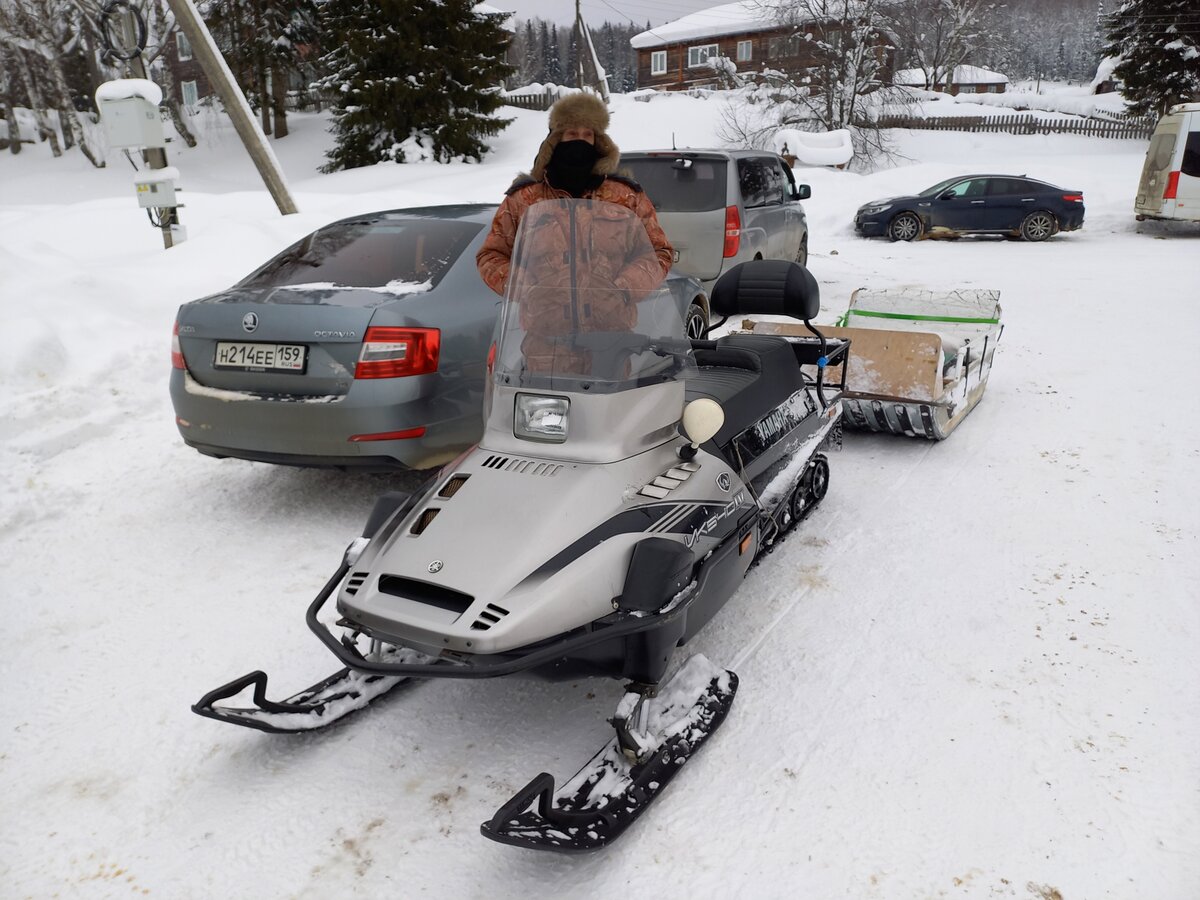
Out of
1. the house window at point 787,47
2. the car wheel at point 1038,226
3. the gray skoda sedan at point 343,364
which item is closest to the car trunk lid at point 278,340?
the gray skoda sedan at point 343,364

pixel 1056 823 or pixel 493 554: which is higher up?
pixel 493 554

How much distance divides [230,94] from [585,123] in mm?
8783

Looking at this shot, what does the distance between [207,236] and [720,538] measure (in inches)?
313

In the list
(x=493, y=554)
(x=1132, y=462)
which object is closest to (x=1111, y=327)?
(x=1132, y=462)

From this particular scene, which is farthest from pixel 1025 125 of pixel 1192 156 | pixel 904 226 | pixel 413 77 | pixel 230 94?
pixel 230 94

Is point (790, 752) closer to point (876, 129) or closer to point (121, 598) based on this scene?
point (121, 598)

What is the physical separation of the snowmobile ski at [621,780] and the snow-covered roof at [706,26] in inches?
2066

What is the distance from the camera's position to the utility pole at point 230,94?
32.8ft

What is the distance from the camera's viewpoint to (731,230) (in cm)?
798

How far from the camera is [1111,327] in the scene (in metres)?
8.20

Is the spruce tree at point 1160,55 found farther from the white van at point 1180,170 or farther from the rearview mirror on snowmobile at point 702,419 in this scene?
the rearview mirror on snowmobile at point 702,419

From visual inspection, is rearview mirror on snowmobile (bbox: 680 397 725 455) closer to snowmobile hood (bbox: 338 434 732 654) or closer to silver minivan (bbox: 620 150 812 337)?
snowmobile hood (bbox: 338 434 732 654)

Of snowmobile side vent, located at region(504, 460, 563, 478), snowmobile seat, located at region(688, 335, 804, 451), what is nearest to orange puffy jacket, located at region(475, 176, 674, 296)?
snowmobile seat, located at region(688, 335, 804, 451)

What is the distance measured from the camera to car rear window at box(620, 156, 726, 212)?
8039 millimetres
